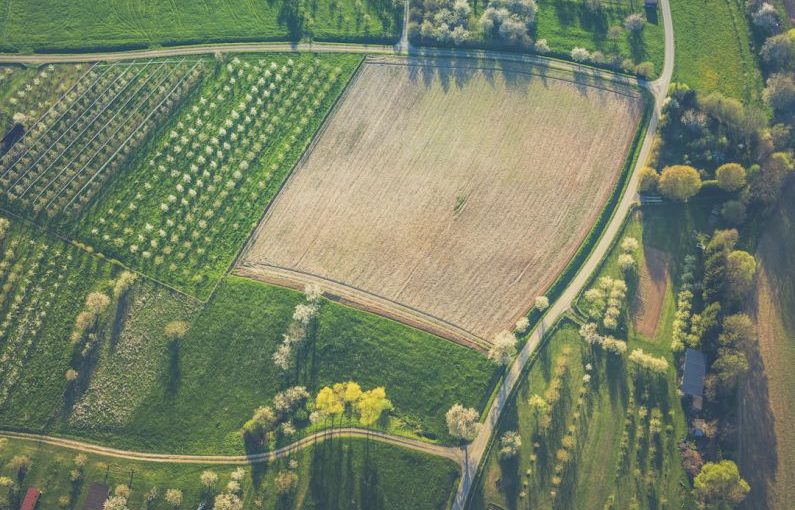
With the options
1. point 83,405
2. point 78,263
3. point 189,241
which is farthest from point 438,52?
point 83,405

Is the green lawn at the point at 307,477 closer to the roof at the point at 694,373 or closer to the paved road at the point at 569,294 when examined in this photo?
the paved road at the point at 569,294

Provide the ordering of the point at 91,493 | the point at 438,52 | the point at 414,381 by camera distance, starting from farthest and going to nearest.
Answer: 1. the point at 438,52
2. the point at 414,381
3. the point at 91,493

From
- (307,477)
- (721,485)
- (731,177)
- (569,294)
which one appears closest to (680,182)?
(731,177)

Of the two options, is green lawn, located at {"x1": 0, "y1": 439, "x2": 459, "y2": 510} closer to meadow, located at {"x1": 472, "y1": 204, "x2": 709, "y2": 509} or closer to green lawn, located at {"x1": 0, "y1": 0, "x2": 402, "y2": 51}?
meadow, located at {"x1": 472, "y1": 204, "x2": 709, "y2": 509}

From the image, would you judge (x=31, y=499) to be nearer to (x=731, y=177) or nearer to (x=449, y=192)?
(x=449, y=192)

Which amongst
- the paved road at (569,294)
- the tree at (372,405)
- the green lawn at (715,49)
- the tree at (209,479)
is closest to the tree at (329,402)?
the tree at (372,405)

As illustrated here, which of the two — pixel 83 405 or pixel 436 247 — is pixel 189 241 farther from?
pixel 436 247
